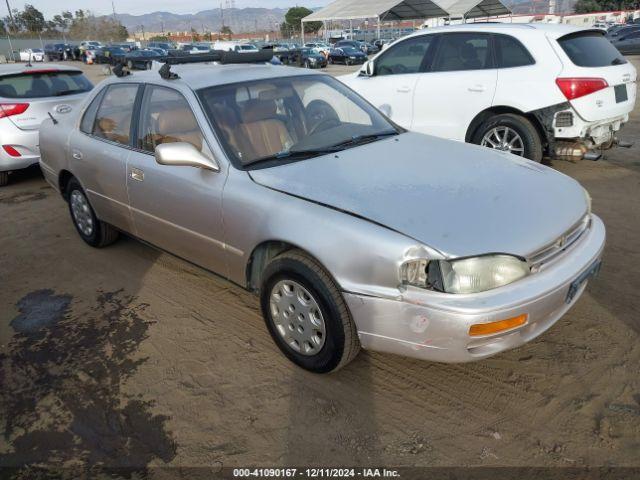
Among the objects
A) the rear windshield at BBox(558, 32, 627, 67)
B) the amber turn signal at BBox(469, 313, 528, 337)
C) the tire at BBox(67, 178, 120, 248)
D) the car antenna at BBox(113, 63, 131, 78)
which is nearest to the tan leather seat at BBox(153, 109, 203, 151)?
the car antenna at BBox(113, 63, 131, 78)

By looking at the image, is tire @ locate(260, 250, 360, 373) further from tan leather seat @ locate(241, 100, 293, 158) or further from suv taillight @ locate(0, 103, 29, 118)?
suv taillight @ locate(0, 103, 29, 118)

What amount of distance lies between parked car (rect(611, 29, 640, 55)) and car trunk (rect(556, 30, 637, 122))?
2244 centimetres

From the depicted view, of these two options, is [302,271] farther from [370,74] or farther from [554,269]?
[370,74]

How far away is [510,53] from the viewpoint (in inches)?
236

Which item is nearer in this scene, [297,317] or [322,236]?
[322,236]

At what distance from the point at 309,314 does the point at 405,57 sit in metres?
5.20

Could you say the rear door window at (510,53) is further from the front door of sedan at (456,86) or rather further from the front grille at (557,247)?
the front grille at (557,247)

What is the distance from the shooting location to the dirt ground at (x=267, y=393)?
2.39 metres

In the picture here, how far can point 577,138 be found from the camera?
5.73 meters

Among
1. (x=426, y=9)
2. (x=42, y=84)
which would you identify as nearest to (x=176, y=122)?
(x=42, y=84)

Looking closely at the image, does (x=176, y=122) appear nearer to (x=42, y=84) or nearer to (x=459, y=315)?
(x=459, y=315)

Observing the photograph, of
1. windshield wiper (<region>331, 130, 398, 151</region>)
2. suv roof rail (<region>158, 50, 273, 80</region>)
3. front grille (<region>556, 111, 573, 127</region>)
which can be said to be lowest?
front grille (<region>556, 111, 573, 127</region>)

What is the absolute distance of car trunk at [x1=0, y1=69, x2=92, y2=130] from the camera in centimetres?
675

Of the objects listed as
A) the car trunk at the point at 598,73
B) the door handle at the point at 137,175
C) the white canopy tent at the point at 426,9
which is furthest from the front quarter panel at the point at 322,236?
the white canopy tent at the point at 426,9
